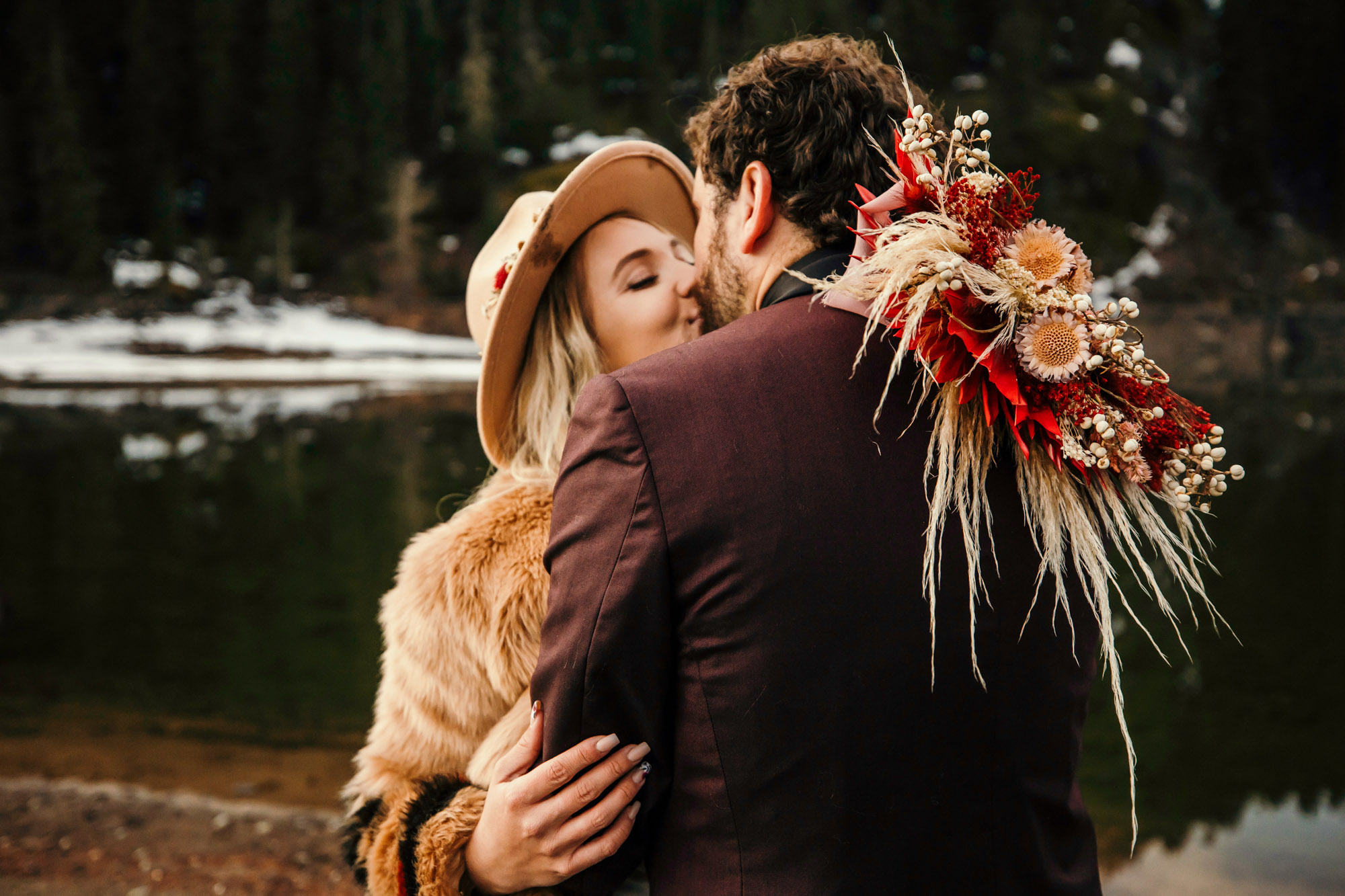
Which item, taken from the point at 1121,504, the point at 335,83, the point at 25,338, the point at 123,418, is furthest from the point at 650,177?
the point at 335,83

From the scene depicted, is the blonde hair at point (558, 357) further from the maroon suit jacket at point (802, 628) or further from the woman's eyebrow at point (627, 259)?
the maroon suit jacket at point (802, 628)

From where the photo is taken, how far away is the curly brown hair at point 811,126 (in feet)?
4.84

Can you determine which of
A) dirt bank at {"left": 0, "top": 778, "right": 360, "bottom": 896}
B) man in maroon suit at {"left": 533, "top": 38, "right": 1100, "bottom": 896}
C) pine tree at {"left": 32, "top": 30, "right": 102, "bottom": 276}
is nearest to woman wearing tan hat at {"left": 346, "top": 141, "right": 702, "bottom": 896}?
man in maroon suit at {"left": 533, "top": 38, "right": 1100, "bottom": 896}

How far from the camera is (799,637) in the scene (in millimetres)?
1183

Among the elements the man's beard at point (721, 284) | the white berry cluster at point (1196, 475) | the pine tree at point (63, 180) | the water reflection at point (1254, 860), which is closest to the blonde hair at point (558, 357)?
the man's beard at point (721, 284)

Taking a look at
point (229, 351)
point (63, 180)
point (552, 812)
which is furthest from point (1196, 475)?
point (63, 180)

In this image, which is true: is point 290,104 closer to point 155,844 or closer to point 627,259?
point 155,844

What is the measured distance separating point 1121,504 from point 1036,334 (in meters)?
0.27

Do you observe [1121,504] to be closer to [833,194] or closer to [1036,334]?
[1036,334]

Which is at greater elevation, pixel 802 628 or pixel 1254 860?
pixel 802 628

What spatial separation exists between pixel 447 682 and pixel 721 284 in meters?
0.92

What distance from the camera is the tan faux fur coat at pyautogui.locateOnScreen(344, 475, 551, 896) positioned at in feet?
5.66

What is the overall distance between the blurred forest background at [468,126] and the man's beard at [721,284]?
85.3 ft

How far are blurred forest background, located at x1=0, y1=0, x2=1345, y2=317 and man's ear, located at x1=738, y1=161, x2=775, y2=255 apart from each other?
26062 millimetres
